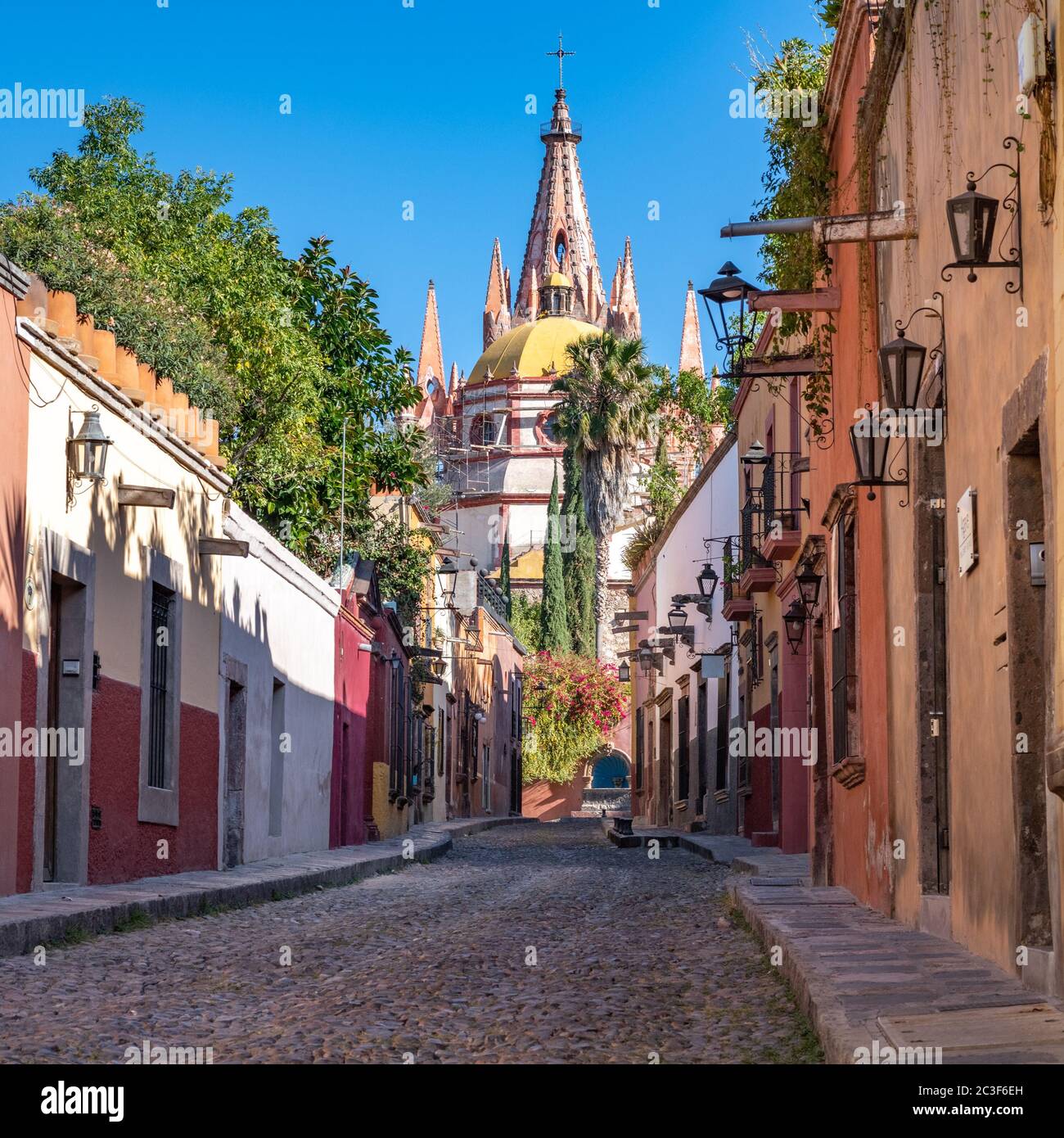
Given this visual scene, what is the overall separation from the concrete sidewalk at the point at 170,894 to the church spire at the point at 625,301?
262ft

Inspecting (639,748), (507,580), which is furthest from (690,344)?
(639,748)

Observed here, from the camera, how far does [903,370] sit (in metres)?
9.35

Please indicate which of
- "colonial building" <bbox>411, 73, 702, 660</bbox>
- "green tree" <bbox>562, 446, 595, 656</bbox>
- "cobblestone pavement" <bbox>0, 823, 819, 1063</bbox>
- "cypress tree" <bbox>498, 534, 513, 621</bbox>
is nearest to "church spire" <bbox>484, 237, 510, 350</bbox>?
"colonial building" <bbox>411, 73, 702, 660</bbox>

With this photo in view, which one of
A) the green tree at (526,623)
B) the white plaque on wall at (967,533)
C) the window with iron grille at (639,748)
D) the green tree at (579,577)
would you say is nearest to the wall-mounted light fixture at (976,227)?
the white plaque on wall at (967,533)

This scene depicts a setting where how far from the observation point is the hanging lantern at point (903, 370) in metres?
9.28

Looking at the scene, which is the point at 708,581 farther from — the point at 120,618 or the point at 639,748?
the point at 120,618

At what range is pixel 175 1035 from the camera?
6.54 metres

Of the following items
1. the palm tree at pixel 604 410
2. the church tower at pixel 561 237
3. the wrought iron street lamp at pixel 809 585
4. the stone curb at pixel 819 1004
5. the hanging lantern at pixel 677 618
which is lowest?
the stone curb at pixel 819 1004

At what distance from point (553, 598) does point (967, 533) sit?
2094 inches

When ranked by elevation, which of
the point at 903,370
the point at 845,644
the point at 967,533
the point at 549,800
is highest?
the point at 903,370

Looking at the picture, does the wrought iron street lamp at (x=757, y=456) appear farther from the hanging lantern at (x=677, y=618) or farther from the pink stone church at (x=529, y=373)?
the pink stone church at (x=529, y=373)

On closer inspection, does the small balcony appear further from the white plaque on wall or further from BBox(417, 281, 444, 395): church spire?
BBox(417, 281, 444, 395): church spire

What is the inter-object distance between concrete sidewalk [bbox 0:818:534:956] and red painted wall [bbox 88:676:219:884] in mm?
208

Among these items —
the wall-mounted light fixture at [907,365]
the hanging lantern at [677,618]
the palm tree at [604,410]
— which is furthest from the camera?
the palm tree at [604,410]
